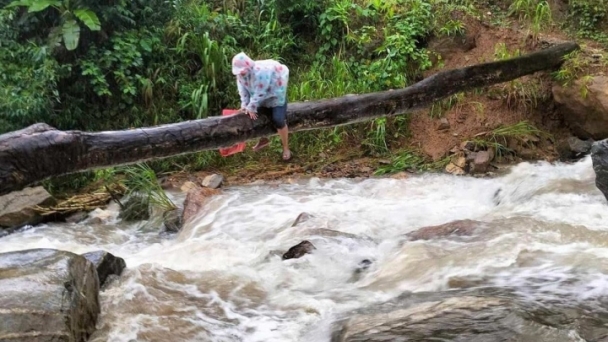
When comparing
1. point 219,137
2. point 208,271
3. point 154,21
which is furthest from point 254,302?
point 154,21

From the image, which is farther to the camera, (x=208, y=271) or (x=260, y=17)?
(x=260, y=17)

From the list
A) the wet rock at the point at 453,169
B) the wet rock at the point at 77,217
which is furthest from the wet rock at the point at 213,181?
the wet rock at the point at 453,169

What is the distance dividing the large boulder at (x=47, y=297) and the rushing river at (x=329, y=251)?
22 cm

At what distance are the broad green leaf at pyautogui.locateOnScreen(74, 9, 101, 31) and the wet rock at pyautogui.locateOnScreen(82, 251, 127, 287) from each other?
12.7ft

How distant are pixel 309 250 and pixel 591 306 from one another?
2.30 metres

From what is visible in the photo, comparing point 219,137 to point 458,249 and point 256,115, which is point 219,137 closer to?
point 256,115

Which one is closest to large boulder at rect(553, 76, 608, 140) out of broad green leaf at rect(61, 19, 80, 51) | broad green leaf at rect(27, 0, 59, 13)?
broad green leaf at rect(61, 19, 80, 51)

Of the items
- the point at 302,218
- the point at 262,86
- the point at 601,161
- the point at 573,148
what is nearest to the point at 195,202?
the point at 302,218

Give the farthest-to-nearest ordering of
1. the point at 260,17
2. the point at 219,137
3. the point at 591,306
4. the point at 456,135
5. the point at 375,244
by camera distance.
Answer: the point at 260,17
the point at 456,135
the point at 375,244
the point at 219,137
the point at 591,306

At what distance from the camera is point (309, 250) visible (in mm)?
5070

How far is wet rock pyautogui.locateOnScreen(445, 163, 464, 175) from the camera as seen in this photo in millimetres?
7577

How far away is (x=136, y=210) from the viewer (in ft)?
22.7

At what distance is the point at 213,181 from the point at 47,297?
4.35 metres

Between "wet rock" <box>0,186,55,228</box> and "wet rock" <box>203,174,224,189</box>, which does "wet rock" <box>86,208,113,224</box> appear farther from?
"wet rock" <box>203,174,224,189</box>
